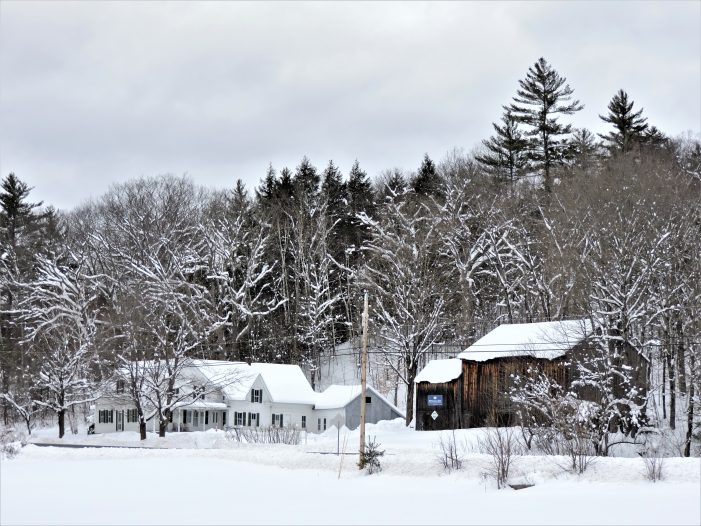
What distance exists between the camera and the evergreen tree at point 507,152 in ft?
219

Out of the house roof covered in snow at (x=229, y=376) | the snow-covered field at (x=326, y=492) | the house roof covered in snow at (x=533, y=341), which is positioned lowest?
the snow-covered field at (x=326, y=492)

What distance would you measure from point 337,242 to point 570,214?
23.3 meters

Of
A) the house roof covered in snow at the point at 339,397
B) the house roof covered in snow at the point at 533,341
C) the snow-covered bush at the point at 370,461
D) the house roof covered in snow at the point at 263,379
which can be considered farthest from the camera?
the house roof covered in snow at the point at 339,397

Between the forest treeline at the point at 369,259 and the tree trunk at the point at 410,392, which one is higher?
the forest treeline at the point at 369,259

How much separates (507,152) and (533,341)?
80.4 feet

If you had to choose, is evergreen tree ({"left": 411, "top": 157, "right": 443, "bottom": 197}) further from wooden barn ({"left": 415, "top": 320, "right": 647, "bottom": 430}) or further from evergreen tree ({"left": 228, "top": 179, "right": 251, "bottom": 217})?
wooden barn ({"left": 415, "top": 320, "right": 647, "bottom": 430})

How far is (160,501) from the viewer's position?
89.1 ft

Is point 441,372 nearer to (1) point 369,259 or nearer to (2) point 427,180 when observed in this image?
(1) point 369,259

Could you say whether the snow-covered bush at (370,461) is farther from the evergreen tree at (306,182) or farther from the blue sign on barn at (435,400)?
the evergreen tree at (306,182)

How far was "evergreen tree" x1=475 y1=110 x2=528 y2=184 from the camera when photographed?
6681 centimetres

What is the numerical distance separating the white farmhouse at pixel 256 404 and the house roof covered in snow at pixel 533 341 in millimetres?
12731

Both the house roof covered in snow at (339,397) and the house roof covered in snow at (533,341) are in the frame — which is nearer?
the house roof covered in snow at (533,341)

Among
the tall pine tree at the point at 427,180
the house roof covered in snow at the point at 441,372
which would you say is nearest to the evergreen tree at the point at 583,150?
the tall pine tree at the point at 427,180

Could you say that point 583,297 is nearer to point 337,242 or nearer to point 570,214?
point 570,214
